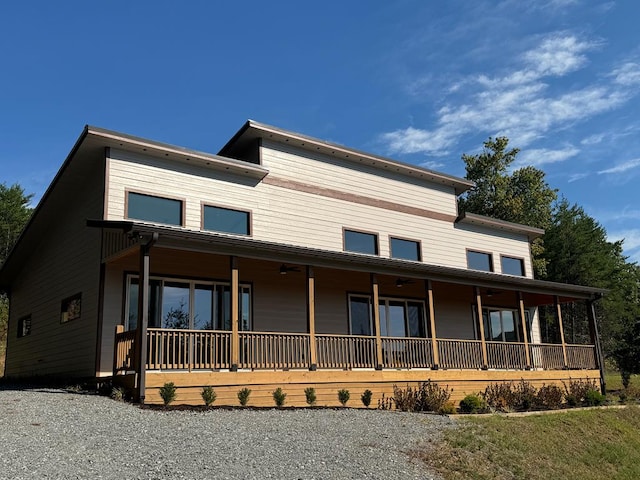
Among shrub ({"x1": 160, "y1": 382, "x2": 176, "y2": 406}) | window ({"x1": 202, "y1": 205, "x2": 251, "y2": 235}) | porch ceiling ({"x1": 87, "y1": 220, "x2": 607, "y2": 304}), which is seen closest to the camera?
shrub ({"x1": 160, "y1": 382, "x2": 176, "y2": 406})

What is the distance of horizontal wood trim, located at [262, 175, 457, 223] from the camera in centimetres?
1778

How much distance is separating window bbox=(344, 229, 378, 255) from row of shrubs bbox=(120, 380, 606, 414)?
17.2 feet

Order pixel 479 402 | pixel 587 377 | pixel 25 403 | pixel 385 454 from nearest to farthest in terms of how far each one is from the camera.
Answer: pixel 385 454 < pixel 25 403 < pixel 479 402 < pixel 587 377

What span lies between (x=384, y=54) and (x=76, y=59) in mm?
10899

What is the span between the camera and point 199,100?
22.8m

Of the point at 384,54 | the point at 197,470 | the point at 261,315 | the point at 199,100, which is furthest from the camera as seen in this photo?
the point at 199,100

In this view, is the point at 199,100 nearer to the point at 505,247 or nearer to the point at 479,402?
the point at 505,247

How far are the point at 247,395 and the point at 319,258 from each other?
13.3 feet

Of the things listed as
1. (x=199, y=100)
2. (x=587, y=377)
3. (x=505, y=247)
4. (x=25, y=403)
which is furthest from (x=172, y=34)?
(x=587, y=377)

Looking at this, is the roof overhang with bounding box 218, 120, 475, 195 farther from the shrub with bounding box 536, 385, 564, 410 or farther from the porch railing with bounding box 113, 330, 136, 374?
the shrub with bounding box 536, 385, 564, 410

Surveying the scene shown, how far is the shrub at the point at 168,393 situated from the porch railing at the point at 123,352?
1.51 m

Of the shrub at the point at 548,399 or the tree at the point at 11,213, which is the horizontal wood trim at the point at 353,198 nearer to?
the shrub at the point at 548,399

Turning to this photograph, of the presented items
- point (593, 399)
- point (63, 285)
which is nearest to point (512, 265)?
point (593, 399)

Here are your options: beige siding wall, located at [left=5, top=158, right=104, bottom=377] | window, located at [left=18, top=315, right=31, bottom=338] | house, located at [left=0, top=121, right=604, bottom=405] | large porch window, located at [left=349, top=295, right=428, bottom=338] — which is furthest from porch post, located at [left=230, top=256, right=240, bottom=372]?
window, located at [left=18, top=315, right=31, bottom=338]
